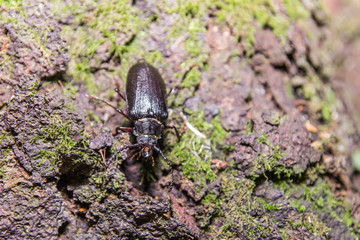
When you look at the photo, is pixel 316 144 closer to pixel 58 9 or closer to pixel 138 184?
pixel 138 184

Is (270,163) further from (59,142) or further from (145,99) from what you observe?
(59,142)

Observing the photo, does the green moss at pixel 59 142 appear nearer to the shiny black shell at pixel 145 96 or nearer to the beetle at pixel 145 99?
the beetle at pixel 145 99

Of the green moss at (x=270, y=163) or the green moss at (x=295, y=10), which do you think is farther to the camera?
the green moss at (x=295, y=10)

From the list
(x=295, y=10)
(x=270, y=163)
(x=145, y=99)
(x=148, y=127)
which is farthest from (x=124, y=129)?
(x=295, y=10)

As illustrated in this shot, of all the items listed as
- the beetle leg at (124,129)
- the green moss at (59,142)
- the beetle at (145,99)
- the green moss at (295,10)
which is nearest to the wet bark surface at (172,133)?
the green moss at (59,142)

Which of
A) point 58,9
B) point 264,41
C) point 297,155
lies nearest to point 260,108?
point 297,155
